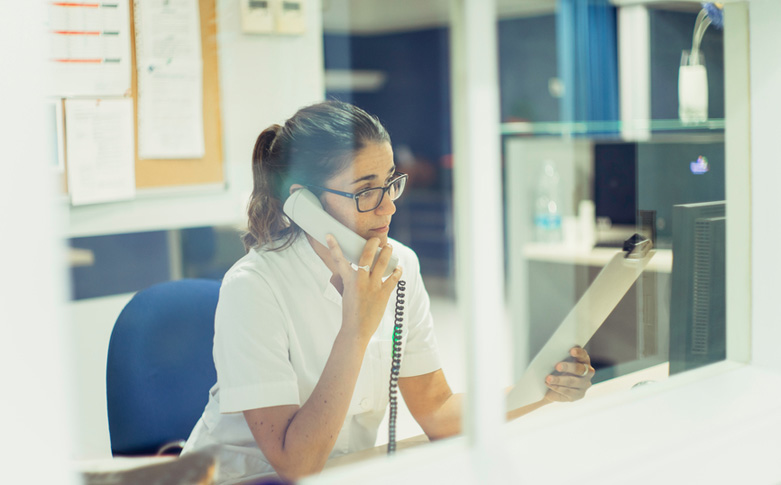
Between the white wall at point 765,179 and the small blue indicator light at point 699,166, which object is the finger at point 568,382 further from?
the small blue indicator light at point 699,166

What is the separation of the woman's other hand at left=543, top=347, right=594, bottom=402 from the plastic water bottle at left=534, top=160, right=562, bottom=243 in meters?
2.39

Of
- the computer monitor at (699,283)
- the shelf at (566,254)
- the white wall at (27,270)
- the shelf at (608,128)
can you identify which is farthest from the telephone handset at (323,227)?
the shelf at (566,254)

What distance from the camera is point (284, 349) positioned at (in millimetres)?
1351

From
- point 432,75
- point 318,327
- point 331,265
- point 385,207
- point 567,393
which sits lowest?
point 567,393

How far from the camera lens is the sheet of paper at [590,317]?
1.33 metres

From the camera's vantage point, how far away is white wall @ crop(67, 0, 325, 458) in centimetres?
229

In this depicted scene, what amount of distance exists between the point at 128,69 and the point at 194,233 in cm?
60

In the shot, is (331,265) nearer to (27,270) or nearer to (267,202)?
(267,202)

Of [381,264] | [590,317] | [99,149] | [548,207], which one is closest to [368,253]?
[381,264]

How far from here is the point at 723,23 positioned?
4.25 ft

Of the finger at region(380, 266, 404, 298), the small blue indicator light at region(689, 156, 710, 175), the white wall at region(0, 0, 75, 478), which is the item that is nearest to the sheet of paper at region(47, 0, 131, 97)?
the finger at region(380, 266, 404, 298)

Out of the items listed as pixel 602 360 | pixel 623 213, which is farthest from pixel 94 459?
pixel 623 213

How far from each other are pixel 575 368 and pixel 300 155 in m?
0.70

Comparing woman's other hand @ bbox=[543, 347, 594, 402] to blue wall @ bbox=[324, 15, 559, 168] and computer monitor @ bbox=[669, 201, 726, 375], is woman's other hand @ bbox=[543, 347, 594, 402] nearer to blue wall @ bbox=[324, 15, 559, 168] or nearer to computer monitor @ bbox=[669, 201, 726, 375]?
computer monitor @ bbox=[669, 201, 726, 375]
